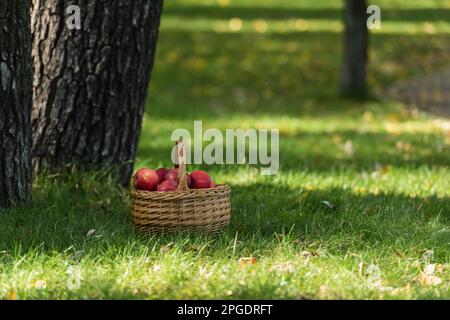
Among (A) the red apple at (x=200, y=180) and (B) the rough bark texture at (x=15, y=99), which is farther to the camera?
(B) the rough bark texture at (x=15, y=99)

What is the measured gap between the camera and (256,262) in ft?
15.1

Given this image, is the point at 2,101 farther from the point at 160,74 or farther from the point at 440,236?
the point at 160,74

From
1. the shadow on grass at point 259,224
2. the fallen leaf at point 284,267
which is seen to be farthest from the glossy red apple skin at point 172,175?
the fallen leaf at point 284,267

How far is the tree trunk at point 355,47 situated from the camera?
12148 millimetres

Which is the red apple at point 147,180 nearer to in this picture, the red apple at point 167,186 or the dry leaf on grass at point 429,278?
the red apple at point 167,186

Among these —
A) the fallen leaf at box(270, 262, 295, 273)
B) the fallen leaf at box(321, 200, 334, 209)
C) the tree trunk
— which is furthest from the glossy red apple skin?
the tree trunk

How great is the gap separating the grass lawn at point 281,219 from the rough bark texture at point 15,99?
0.18 m

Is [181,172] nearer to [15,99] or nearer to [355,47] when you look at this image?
[15,99]

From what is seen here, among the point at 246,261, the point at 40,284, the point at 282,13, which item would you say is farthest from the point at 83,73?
the point at 282,13

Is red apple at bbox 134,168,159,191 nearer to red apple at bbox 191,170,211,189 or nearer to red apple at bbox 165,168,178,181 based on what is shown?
red apple at bbox 165,168,178,181

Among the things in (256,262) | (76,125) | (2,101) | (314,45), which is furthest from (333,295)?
(314,45)

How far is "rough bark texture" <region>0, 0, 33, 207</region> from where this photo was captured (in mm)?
5430

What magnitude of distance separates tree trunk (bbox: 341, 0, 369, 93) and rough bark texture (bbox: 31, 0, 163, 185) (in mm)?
6169

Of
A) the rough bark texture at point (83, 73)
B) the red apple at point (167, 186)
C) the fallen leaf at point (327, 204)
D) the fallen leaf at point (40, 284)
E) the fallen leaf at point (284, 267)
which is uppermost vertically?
the rough bark texture at point (83, 73)
